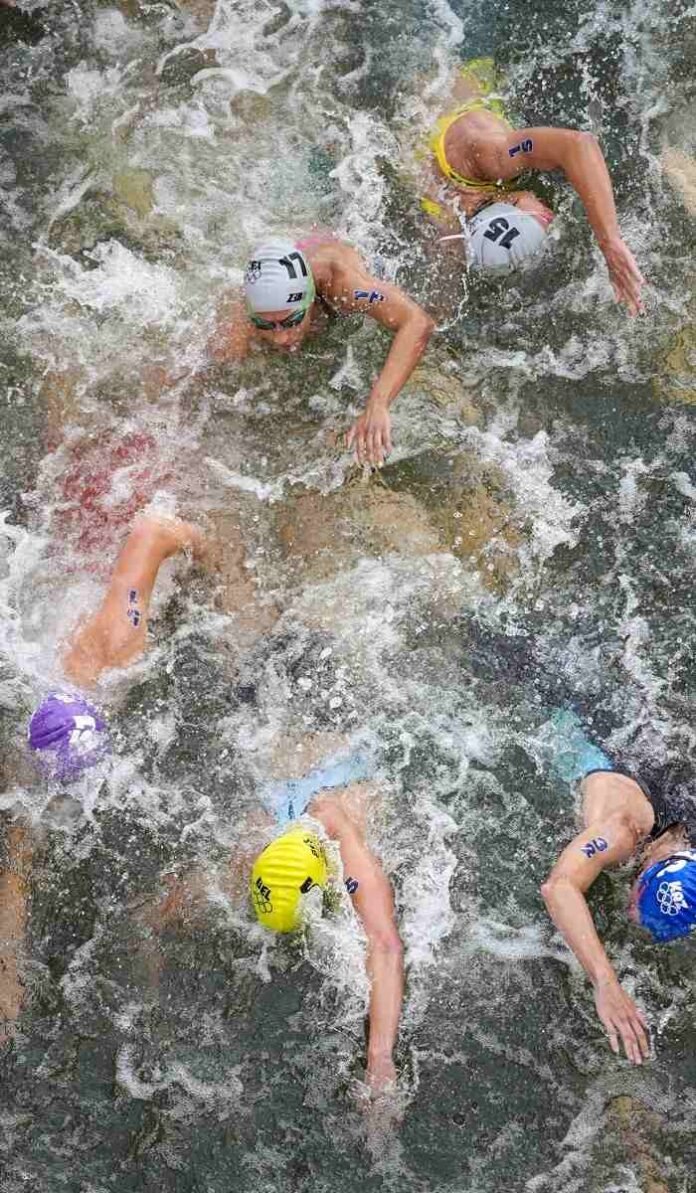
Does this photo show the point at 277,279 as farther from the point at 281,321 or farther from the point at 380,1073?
the point at 380,1073

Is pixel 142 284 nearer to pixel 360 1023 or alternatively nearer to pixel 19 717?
pixel 19 717

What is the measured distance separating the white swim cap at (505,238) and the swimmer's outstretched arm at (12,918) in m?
3.57

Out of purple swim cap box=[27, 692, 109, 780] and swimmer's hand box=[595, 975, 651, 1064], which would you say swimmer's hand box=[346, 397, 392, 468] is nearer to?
purple swim cap box=[27, 692, 109, 780]

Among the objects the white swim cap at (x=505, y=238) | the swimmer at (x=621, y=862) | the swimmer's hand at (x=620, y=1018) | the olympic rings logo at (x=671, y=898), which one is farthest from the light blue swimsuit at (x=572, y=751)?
the white swim cap at (x=505, y=238)

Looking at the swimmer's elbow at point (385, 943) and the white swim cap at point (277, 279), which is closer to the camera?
the swimmer's elbow at point (385, 943)

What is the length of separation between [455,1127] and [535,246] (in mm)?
4128

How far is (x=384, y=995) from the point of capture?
17.1 feet

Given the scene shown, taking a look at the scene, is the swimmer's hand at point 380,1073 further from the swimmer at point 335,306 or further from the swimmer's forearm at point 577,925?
the swimmer at point 335,306

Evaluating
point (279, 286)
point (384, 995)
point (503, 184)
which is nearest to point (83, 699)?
point (384, 995)

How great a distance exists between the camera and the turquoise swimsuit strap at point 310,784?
5.54m

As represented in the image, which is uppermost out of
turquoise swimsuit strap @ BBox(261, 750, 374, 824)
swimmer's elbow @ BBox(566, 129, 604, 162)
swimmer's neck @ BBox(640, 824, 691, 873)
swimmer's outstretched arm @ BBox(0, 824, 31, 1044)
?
swimmer's elbow @ BBox(566, 129, 604, 162)

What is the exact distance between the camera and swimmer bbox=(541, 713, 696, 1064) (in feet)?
16.1

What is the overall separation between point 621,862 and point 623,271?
2734mm

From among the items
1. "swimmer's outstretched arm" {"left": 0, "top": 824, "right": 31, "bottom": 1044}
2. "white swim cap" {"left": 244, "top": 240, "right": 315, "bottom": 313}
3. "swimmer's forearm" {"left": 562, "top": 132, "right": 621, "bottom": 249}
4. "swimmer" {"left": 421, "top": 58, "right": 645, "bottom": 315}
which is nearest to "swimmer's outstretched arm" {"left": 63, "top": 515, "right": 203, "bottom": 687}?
"swimmer's outstretched arm" {"left": 0, "top": 824, "right": 31, "bottom": 1044}
